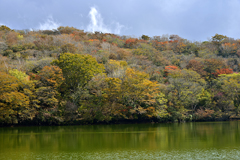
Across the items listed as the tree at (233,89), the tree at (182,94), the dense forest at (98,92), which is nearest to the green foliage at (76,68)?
the dense forest at (98,92)

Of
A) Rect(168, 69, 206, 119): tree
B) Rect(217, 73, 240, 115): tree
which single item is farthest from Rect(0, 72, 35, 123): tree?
Rect(217, 73, 240, 115): tree

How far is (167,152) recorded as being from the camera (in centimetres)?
1623

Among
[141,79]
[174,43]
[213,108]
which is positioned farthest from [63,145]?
[174,43]

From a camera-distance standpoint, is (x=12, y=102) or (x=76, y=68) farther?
(x=76, y=68)

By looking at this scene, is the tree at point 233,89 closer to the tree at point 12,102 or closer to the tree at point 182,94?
the tree at point 182,94

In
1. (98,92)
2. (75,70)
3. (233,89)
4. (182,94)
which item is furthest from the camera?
(233,89)

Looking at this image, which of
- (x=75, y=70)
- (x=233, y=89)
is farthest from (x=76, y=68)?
(x=233, y=89)

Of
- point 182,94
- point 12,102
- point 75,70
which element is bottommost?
point 12,102

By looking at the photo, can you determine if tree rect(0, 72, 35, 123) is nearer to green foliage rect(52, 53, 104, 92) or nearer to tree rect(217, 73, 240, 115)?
green foliage rect(52, 53, 104, 92)

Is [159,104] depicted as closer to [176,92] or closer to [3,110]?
[176,92]

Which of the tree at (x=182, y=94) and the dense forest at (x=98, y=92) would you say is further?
the tree at (x=182, y=94)


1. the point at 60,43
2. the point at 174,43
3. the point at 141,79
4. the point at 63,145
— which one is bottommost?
the point at 63,145

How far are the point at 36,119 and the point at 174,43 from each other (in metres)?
55.9

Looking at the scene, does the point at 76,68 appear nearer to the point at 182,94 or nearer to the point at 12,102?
the point at 12,102
